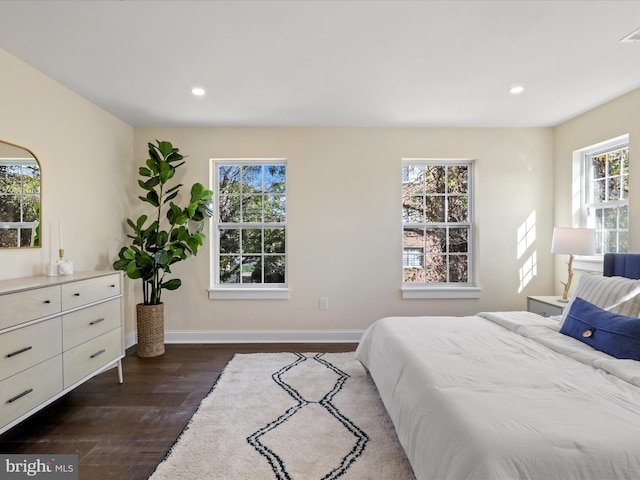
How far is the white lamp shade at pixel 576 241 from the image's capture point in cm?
302

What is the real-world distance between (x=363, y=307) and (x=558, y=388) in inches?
98.4

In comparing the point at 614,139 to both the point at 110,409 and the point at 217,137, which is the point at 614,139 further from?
the point at 110,409

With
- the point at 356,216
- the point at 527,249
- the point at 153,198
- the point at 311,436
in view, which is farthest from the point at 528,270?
the point at 153,198

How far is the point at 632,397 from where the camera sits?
53.4 inches

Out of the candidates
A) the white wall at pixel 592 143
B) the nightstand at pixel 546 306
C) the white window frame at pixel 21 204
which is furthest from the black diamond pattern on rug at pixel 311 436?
the white wall at pixel 592 143

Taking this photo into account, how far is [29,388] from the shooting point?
1.88 m

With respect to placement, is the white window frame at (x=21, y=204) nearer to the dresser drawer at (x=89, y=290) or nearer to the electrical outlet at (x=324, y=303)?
the dresser drawer at (x=89, y=290)

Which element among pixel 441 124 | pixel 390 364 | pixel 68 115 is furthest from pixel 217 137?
pixel 390 364

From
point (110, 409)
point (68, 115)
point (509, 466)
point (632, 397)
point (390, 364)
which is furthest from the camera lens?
point (68, 115)

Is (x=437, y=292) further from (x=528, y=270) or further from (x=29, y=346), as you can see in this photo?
(x=29, y=346)

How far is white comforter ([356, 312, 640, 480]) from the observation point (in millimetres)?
1047

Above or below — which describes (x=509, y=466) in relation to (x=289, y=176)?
below

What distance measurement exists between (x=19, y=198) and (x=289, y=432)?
8.23 feet

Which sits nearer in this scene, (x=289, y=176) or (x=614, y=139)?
(x=614, y=139)
